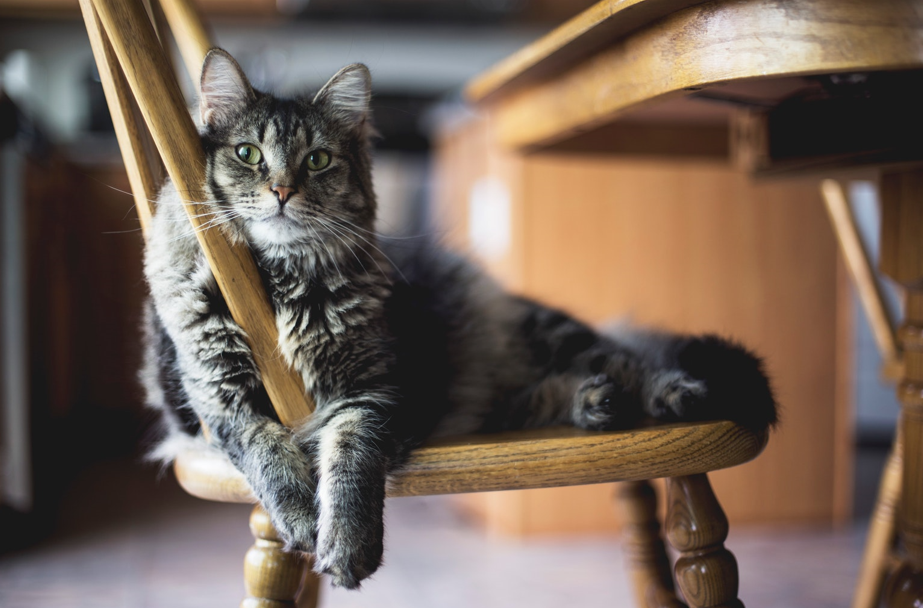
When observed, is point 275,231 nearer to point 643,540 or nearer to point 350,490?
point 350,490

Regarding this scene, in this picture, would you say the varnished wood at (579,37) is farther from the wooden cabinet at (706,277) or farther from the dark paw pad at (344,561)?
the wooden cabinet at (706,277)

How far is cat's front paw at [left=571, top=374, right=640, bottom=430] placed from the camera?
0.79 m

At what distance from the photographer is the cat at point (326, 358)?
0.72 meters

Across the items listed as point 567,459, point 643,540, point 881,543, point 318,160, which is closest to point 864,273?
point 881,543

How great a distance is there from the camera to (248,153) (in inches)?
31.4

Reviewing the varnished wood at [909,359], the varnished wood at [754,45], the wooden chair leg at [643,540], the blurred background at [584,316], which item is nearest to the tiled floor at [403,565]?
the blurred background at [584,316]

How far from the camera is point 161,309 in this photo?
2.54ft

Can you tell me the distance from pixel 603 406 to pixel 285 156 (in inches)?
17.2

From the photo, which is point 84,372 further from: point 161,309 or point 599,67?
point 599,67

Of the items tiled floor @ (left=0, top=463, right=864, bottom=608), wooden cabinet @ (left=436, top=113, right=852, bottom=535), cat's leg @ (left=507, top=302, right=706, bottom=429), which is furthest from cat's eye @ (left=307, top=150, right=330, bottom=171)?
wooden cabinet @ (left=436, top=113, right=852, bottom=535)

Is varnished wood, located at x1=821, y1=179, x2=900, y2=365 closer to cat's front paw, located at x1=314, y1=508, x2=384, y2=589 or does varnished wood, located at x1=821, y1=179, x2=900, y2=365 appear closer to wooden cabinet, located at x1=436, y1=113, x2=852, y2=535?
wooden cabinet, located at x1=436, y1=113, x2=852, y2=535

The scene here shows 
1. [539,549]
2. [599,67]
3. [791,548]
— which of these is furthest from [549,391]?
[791,548]

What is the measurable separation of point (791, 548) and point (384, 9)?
124 inches

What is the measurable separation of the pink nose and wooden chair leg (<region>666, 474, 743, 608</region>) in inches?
20.8
